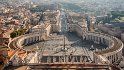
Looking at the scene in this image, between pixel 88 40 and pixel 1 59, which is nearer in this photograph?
pixel 1 59

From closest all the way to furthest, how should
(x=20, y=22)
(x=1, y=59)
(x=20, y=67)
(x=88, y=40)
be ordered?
(x=20, y=67) → (x=1, y=59) → (x=88, y=40) → (x=20, y=22)

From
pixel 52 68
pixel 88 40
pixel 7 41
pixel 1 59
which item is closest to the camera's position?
pixel 52 68

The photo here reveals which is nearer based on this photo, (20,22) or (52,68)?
(52,68)

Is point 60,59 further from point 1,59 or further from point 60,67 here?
point 60,67

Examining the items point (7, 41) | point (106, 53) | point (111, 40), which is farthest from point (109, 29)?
point (7, 41)

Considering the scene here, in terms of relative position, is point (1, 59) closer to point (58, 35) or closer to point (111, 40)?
point (111, 40)

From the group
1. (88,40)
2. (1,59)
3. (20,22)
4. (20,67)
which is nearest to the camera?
(20,67)

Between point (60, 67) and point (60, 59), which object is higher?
point (60, 67)

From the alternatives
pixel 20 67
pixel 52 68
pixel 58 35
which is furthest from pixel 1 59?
pixel 58 35

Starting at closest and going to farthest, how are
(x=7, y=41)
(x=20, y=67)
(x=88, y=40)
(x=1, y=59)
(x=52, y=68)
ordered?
1. (x=52, y=68)
2. (x=20, y=67)
3. (x=1, y=59)
4. (x=7, y=41)
5. (x=88, y=40)
